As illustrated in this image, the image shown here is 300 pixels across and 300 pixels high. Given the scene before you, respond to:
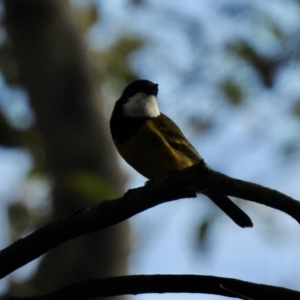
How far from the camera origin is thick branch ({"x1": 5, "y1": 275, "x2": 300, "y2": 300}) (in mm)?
1417

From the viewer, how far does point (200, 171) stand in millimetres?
1609

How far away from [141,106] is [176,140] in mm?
540

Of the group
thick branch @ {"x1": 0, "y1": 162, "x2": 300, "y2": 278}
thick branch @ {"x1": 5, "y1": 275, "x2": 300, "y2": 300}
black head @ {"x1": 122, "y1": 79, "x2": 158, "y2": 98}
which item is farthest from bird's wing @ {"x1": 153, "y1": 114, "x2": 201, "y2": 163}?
thick branch @ {"x1": 5, "y1": 275, "x2": 300, "y2": 300}

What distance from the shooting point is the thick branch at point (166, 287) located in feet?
4.65

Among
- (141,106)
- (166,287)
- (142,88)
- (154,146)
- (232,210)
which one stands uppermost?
(142,88)

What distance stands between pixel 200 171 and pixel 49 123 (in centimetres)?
196

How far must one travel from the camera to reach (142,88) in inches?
156

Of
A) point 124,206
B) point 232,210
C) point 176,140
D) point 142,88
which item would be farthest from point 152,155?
point 124,206

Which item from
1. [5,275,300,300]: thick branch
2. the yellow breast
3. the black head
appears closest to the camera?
[5,275,300,300]: thick branch

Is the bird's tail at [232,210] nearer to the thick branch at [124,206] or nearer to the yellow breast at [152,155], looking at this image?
the yellow breast at [152,155]

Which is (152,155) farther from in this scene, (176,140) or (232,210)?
(232,210)

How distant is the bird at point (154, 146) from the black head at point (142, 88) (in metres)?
0.25

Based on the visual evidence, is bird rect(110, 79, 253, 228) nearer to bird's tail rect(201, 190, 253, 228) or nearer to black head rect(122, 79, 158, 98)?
bird's tail rect(201, 190, 253, 228)

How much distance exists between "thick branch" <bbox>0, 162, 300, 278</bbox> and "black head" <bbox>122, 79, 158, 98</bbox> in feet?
7.50
